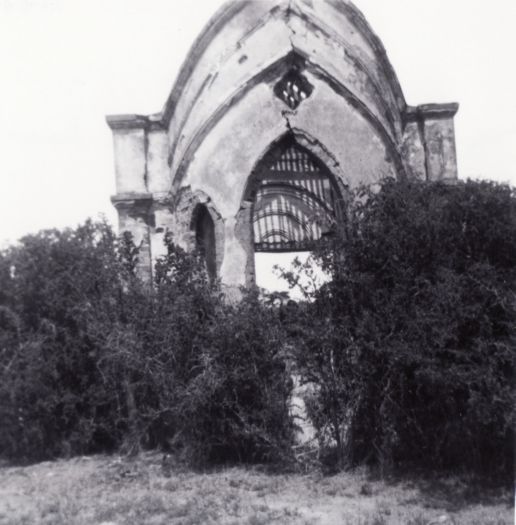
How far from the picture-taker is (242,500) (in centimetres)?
600

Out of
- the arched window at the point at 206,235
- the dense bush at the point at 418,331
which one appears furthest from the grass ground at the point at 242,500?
the arched window at the point at 206,235

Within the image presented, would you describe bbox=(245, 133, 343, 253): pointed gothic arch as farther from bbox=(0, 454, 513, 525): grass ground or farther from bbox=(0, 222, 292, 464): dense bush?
bbox=(0, 454, 513, 525): grass ground

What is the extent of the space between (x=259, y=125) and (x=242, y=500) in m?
5.55

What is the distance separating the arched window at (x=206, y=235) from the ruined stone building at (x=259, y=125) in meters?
0.02

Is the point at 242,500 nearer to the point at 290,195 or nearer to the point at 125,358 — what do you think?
the point at 125,358

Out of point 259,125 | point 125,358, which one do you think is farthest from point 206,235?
point 125,358

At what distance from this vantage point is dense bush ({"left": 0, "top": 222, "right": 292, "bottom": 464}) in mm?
7227

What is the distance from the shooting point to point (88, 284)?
8.91 meters

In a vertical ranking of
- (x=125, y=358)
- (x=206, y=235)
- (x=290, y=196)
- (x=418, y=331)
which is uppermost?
(x=290, y=196)

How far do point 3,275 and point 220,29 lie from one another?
5032 mm

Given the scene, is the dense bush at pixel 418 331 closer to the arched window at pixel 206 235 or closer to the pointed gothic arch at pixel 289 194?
the pointed gothic arch at pixel 289 194

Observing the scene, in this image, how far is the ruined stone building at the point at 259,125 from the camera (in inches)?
372

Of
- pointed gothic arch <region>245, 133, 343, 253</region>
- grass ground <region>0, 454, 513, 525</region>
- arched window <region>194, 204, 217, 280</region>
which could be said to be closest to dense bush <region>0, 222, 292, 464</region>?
grass ground <region>0, 454, 513, 525</region>

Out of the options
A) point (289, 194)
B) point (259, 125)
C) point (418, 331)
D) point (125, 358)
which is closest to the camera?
point (418, 331)
